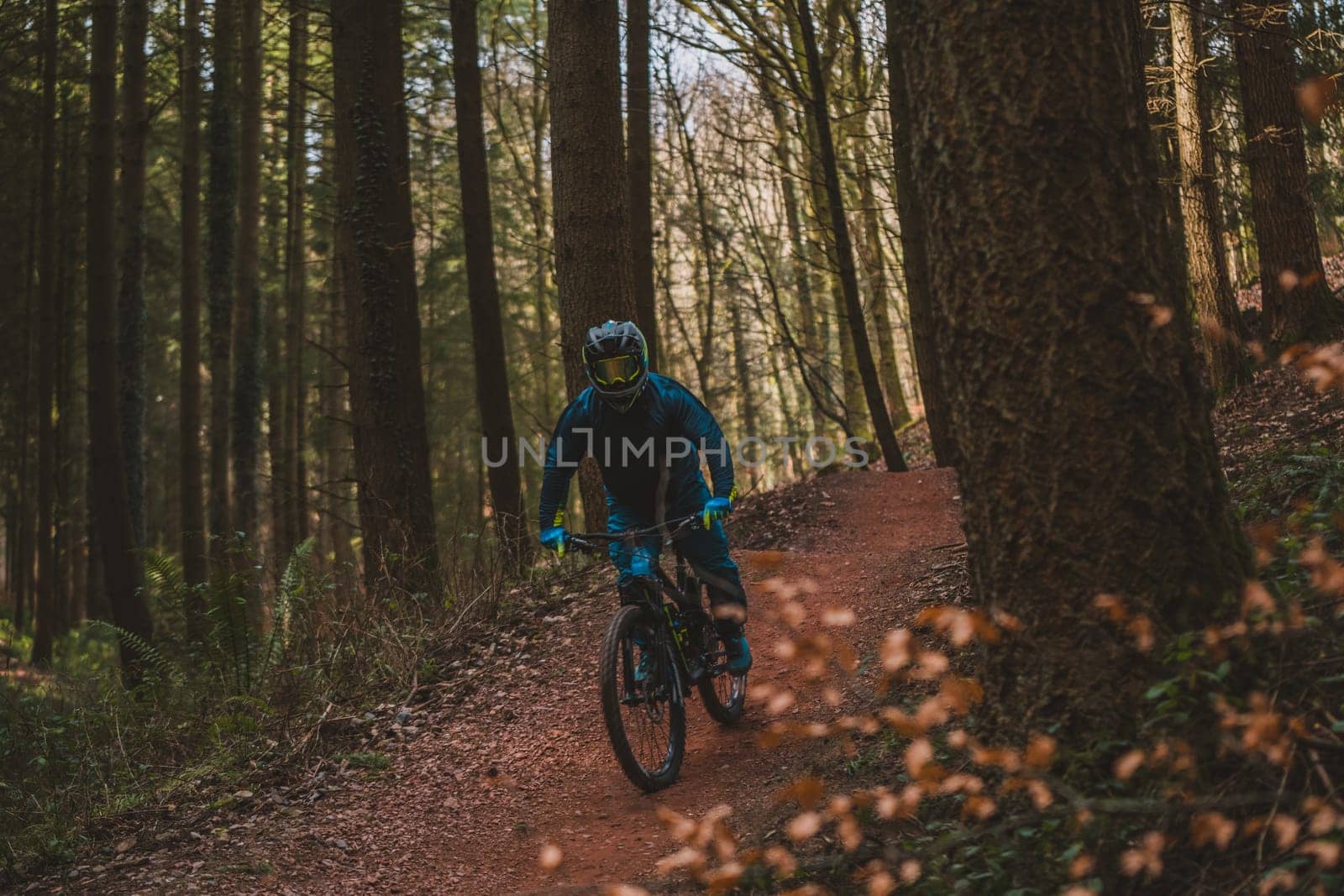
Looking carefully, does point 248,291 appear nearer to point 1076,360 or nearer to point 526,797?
point 526,797

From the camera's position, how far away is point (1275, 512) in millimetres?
5637

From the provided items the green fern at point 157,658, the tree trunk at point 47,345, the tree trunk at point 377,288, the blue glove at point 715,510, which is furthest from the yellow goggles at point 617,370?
the tree trunk at point 47,345

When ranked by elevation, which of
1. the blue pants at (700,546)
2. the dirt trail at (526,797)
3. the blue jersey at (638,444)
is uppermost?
the blue jersey at (638,444)

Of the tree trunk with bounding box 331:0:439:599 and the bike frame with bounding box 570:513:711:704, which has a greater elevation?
the tree trunk with bounding box 331:0:439:599

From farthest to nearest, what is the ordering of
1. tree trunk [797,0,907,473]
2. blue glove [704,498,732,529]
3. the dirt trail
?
1. tree trunk [797,0,907,473]
2. blue glove [704,498,732,529]
3. the dirt trail

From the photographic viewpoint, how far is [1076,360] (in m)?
3.51

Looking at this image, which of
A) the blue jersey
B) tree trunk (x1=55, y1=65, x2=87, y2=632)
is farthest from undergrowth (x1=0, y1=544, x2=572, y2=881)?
tree trunk (x1=55, y1=65, x2=87, y2=632)

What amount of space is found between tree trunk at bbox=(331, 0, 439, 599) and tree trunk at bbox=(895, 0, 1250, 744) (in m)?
7.50

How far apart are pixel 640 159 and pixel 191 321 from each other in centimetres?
618

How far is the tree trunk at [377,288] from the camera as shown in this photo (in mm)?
10383

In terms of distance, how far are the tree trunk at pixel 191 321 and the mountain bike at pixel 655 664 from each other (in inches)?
291

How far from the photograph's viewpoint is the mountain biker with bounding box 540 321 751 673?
5680 mm

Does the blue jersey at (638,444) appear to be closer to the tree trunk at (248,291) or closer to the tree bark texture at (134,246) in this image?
the tree bark texture at (134,246)

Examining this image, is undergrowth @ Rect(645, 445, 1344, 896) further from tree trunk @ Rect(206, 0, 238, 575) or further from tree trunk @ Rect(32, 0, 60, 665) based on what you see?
tree trunk @ Rect(32, 0, 60, 665)
